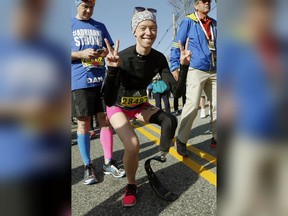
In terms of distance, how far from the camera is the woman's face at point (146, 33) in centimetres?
229

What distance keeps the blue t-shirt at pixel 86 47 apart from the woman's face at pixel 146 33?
Answer: 700 millimetres

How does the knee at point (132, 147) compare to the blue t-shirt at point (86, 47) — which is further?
the blue t-shirt at point (86, 47)

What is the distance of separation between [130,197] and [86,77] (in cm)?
133

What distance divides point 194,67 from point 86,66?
4.50ft

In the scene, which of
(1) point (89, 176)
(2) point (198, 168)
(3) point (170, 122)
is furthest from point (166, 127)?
(1) point (89, 176)

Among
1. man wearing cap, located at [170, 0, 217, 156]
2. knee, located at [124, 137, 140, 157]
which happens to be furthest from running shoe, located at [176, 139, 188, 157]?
knee, located at [124, 137, 140, 157]

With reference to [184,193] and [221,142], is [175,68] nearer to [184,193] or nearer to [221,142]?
[184,193]

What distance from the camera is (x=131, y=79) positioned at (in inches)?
98.5

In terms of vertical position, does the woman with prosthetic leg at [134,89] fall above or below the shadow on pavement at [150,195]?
above

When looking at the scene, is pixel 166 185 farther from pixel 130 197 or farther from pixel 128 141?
pixel 128 141

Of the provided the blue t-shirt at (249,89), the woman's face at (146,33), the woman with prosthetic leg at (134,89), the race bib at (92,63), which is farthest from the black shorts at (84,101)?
the blue t-shirt at (249,89)

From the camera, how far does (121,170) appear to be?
2.98 meters

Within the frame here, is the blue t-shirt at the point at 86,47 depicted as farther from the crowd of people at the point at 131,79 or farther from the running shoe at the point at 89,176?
the running shoe at the point at 89,176

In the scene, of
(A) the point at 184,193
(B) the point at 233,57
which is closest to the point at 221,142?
(B) the point at 233,57
